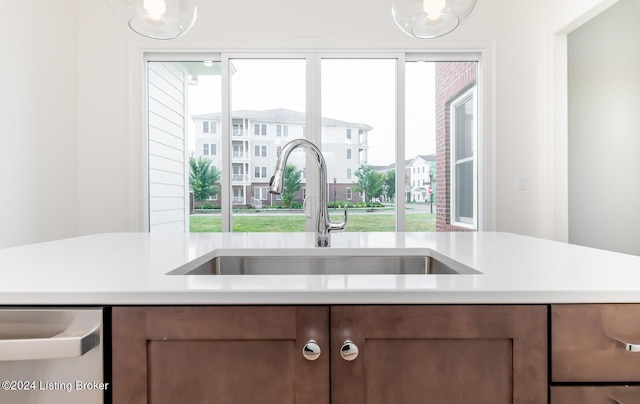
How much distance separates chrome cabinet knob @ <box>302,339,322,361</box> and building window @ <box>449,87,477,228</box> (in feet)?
9.91

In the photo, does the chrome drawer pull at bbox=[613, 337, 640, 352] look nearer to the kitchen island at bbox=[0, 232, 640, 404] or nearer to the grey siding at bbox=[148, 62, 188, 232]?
the kitchen island at bbox=[0, 232, 640, 404]

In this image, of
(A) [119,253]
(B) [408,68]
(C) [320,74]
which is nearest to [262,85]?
(C) [320,74]

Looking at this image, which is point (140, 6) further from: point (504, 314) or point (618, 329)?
point (618, 329)

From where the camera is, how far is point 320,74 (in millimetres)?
3191

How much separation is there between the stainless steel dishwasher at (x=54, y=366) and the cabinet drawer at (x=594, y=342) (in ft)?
2.58

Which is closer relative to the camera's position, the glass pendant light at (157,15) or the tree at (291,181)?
the glass pendant light at (157,15)

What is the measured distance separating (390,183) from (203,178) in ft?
5.57

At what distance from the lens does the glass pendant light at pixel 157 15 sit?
4.45 ft

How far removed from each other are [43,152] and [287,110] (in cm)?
193

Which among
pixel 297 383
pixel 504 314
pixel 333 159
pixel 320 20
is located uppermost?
pixel 320 20

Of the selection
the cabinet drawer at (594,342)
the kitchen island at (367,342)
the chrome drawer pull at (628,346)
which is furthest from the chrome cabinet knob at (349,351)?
the chrome drawer pull at (628,346)

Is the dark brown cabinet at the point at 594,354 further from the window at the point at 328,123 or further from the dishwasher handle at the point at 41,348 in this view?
the window at the point at 328,123

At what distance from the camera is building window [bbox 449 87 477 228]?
332 cm

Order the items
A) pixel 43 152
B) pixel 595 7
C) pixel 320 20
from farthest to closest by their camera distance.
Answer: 1. pixel 320 20
2. pixel 43 152
3. pixel 595 7
